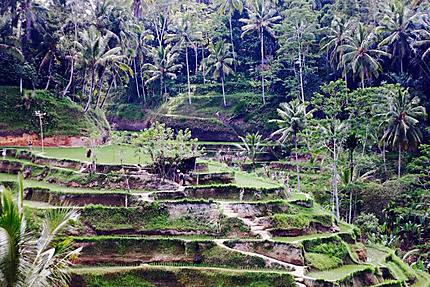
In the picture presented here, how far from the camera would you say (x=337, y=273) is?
77.5 feet

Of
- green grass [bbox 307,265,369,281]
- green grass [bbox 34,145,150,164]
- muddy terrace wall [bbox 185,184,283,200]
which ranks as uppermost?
green grass [bbox 34,145,150,164]

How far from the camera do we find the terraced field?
73.8ft

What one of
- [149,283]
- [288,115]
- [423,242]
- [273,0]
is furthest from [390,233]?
[273,0]

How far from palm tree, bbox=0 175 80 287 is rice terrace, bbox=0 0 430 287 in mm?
33

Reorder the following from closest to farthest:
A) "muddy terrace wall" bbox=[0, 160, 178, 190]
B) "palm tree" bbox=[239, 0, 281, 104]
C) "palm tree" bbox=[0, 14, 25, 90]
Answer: "muddy terrace wall" bbox=[0, 160, 178, 190] < "palm tree" bbox=[0, 14, 25, 90] < "palm tree" bbox=[239, 0, 281, 104]

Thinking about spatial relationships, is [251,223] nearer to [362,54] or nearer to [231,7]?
[362,54]

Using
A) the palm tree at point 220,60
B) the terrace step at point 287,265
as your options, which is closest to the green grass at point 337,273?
the terrace step at point 287,265

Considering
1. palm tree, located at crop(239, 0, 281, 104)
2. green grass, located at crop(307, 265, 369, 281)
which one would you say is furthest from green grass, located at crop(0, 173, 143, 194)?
palm tree, located at crop(239, 0, 281, 104)

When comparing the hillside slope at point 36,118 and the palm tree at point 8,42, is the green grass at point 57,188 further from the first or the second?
the palm tree at point 8,42

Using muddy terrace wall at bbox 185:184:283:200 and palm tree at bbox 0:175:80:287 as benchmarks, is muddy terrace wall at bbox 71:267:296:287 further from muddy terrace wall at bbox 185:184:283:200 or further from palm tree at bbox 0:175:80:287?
palm tree at bbox 0:175:80:287

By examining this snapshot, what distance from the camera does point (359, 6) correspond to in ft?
190

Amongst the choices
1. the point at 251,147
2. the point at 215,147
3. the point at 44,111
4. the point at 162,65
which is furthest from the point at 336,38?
the point at 44,111

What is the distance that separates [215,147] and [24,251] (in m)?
45.5

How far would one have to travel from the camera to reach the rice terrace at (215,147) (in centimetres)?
2331
